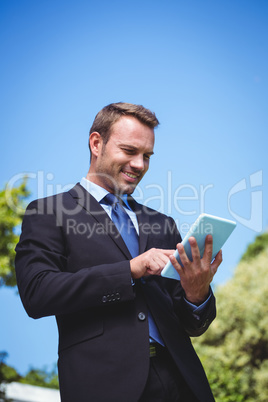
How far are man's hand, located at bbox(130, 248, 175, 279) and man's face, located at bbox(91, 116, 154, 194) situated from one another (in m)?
0.77

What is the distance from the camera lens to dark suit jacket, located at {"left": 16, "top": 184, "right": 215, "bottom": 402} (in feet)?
7.24

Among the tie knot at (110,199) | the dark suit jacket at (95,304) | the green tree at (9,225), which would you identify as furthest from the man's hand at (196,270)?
the green tree at (9,225)

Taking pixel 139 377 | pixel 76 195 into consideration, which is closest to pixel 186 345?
pixel 139 377

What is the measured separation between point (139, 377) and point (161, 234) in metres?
1.02

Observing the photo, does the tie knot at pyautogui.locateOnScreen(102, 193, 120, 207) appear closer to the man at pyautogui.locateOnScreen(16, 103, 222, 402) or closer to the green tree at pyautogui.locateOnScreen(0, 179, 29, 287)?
the man at pyautogui.locateOnScreen(16, 103, 222, 402)

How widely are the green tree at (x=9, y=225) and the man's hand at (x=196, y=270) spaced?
10419mm

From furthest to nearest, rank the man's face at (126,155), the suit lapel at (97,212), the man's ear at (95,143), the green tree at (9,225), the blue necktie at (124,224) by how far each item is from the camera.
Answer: the green tree at (9,225)
the man's ear at (95,143)
the man's face at (126,155)
the blue necktie at (124,224)
the suit lapel at (97,212)

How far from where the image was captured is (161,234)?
116 inches

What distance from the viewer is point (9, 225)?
1258cm

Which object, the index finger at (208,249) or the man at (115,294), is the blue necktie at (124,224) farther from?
the index finger at (208,249)

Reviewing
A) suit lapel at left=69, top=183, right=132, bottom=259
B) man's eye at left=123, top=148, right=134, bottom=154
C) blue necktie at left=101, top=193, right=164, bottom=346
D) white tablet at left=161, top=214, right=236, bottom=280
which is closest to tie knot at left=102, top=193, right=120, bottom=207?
blue necktie at left=101, top=193, right=164, bottom=346

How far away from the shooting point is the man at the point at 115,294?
2.22 m

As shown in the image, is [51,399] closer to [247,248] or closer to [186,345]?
[186,345]

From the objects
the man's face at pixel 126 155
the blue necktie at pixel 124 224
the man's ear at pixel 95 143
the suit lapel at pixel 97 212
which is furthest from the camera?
the man's ear at pixel 95 143
